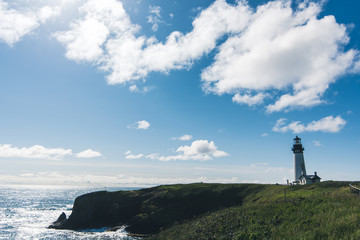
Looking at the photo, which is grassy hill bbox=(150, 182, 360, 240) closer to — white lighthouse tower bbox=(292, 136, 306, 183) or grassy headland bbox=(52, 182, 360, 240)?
grassy headland bbox=(52, 182, 360, 240)

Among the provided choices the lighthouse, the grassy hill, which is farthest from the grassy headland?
the lighthouse

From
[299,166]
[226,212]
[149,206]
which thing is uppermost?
[299,166]

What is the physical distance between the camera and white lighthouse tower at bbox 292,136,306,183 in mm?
63688

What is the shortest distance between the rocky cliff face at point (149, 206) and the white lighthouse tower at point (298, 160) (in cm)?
1204

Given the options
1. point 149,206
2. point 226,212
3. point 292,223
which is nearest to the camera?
point 292,223

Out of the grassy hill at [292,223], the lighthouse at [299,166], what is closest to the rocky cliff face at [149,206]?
the lighthouse at [299,166]

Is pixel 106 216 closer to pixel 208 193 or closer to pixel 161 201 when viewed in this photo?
pixel 161 201

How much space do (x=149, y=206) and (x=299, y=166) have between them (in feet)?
146

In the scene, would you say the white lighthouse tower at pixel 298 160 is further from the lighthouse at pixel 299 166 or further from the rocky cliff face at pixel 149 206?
the rocky cliff face at pixel 149 206

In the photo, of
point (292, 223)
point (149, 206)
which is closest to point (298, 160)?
point (149, 206)

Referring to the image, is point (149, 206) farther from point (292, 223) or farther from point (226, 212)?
point (292, 223)

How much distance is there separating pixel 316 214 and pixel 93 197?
68.1 meters

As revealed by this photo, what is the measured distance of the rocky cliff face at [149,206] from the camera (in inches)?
2216

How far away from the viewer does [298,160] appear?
64812mm
